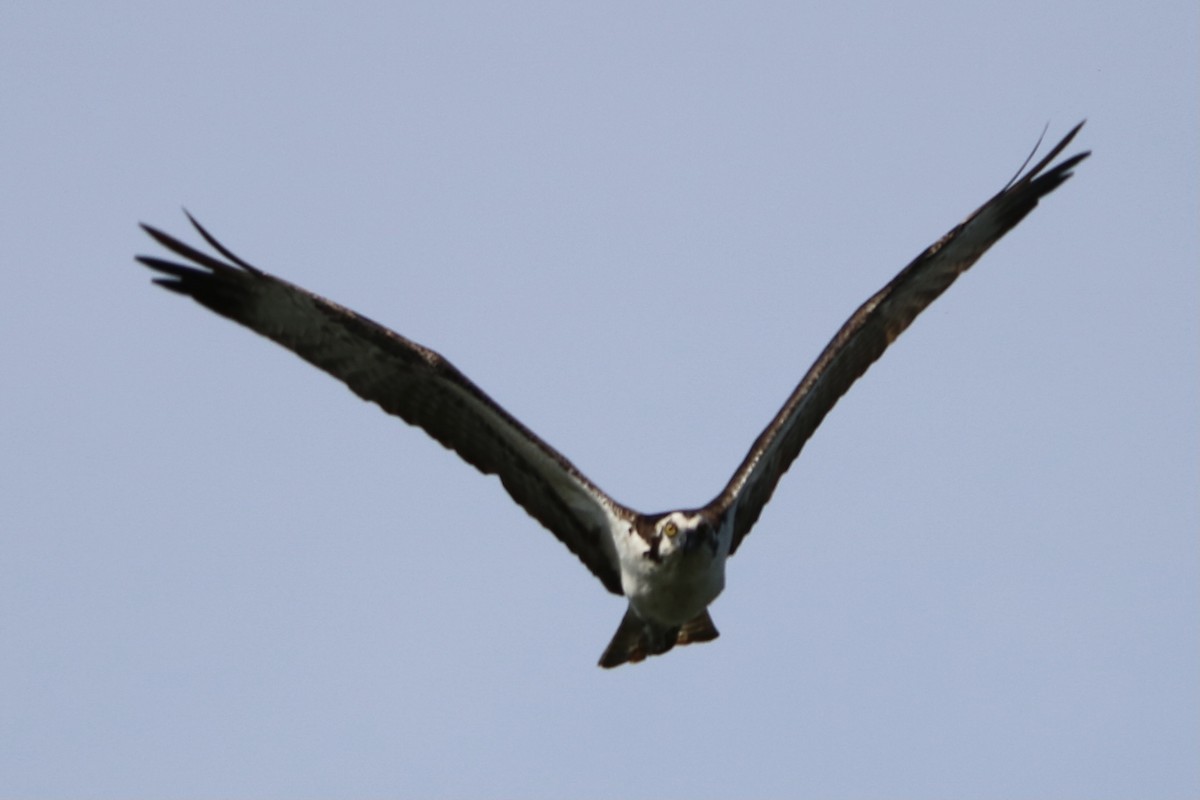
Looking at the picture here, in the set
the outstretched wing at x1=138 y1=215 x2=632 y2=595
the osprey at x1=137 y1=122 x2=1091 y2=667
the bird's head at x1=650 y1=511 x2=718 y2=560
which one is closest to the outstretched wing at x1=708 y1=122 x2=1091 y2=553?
the osprey at x1=137 y1=122 x2=1091 y2=667

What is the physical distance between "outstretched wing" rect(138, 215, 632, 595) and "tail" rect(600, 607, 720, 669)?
38cm

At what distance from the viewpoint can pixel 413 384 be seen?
1131cm

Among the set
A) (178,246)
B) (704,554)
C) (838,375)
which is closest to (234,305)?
(178,246)

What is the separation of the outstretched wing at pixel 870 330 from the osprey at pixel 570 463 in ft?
0.03

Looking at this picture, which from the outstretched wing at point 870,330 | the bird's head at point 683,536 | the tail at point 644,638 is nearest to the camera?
the bird's head at point 683,536

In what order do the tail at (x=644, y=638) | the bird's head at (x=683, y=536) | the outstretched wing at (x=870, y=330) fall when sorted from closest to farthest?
the bird's head at (x=683, y=536) → the outstretched wing at (x=870, y=330) → the tail at (x=644, y=638)

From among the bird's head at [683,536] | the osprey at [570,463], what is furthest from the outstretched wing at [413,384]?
the bird's head at [683,536]

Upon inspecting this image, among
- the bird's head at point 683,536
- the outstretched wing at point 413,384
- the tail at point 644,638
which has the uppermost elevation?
the outstretched wing at point 413,384

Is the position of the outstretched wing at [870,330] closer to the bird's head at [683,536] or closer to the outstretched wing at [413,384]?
the bird's head at [683,536]

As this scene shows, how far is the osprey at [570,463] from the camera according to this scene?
36.1 feet

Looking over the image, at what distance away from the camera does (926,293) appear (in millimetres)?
12469

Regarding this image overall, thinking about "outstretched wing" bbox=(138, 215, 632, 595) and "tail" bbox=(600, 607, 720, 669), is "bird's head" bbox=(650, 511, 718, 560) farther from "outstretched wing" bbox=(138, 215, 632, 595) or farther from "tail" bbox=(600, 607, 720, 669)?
"tail" bbox=(600, 607, 720, 669)

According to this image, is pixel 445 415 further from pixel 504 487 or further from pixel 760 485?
pixel 760 485

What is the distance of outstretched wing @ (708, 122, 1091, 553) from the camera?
1159cm
